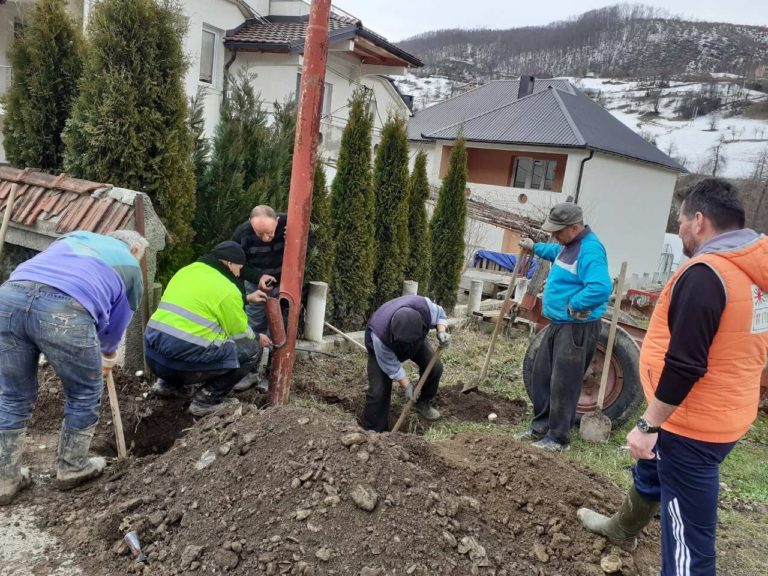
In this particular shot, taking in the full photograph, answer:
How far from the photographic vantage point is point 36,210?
4.79m

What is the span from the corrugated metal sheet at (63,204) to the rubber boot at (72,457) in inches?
69.7

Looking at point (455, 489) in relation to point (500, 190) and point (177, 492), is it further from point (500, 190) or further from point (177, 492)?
point (500, 190)

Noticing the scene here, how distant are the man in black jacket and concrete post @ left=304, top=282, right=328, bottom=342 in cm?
108

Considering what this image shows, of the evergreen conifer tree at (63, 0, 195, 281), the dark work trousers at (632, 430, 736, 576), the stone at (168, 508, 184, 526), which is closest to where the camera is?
the dark work trousers at (632, 430, 736, 576)

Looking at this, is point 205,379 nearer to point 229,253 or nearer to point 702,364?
point 229,253

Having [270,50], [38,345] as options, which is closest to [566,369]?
[38,345]

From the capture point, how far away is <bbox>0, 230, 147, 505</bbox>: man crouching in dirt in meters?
2.96

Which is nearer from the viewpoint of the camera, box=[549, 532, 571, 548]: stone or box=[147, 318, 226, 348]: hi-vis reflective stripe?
box=[549, 532, 571, 548]: stone

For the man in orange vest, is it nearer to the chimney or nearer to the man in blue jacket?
the man in blue jacket

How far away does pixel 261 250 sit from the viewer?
5340 mm

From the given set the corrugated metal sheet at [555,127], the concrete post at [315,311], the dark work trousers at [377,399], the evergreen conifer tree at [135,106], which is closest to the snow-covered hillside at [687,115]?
the corrugated metal sheet at [555,127]

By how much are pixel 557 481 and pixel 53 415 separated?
3490 mm

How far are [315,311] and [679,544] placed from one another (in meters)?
4.71

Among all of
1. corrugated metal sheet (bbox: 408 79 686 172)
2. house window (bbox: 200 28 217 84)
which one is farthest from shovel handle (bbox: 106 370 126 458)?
corrugated metal sheet (bbox: 408 79 686 172)
